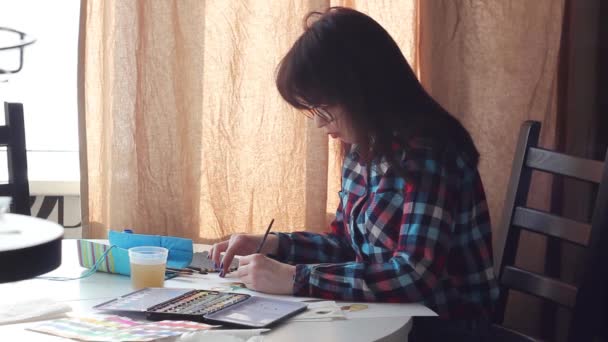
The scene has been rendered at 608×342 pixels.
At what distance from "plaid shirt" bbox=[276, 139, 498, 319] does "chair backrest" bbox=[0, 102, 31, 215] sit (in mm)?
613

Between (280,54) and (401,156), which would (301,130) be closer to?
(280,54)

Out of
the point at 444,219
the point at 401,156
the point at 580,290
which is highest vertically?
the point at 401,156

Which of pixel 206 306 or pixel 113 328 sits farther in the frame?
pixel 206 306

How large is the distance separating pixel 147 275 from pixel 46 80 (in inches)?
45.3

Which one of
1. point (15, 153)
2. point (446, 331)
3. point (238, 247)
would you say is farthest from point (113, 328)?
point (15, 153)

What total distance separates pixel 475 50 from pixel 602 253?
0.96 meters

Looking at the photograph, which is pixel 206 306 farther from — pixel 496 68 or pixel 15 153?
pixel 496 68

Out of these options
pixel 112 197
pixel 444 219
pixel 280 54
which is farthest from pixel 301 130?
pixel 444 219

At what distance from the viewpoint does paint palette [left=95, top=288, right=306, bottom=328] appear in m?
1.25

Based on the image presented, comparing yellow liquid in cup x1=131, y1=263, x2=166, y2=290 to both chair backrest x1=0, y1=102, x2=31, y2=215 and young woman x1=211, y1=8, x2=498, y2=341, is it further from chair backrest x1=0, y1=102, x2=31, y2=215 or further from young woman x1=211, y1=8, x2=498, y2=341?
chair backrest x1=0, y1=102, x2=31, y2=215

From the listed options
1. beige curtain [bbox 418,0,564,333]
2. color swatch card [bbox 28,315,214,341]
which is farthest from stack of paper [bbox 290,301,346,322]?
beige curtain [bbox 418,0,564,333]

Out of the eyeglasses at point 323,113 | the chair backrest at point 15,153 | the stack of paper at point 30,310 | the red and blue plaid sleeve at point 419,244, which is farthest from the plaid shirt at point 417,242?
the chair backrest at point 15,153

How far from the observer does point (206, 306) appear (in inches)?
51.2

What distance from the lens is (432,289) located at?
1452mm
